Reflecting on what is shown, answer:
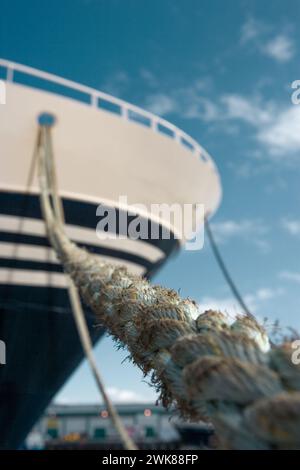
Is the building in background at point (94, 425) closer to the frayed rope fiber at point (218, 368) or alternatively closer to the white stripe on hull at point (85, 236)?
the white stripe on hull at point (85, 236)

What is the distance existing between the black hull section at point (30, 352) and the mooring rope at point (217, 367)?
17.9ft

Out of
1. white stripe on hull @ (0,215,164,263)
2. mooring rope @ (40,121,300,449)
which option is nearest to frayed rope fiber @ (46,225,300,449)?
mooring rope @ (40,121,300,449)

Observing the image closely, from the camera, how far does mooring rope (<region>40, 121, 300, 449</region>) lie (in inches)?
26.9

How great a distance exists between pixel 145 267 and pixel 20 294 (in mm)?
1937

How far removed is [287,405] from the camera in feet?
2.10

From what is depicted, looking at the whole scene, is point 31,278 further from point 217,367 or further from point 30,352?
point 217,367

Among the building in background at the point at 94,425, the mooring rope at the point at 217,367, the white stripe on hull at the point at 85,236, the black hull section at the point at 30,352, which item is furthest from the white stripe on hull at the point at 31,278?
the building in background at the point at 94,425

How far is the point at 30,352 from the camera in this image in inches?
271

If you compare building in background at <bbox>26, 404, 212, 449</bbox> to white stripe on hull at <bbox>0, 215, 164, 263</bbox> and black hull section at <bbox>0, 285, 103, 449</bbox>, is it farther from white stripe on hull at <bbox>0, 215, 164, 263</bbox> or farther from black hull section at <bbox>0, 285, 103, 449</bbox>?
white stripe on hull at <bbox>0, 215, 164, 263</bbox>

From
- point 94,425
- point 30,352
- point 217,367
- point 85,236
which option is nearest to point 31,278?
point 85,236

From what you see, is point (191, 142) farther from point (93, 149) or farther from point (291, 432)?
point (291, 432)

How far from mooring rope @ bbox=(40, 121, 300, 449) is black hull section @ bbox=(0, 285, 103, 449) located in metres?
5.44

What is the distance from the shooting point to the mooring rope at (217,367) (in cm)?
68
